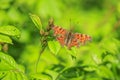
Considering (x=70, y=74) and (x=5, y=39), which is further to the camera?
(x=70, y=74)

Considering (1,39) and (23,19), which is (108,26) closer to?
(23,19)

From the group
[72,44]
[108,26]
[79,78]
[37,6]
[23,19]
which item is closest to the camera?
[72,44]

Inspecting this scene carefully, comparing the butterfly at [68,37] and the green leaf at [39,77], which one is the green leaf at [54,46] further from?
the green leaf at [39,77]

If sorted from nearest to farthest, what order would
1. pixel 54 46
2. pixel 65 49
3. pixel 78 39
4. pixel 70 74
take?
pixel 54 46, pixel 65 49, pixel 78 39, pixel 70 74

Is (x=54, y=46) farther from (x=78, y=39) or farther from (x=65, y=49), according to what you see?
(x=78, y=39)

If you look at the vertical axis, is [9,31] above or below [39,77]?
above

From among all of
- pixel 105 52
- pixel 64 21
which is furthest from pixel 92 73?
pixel 64 21

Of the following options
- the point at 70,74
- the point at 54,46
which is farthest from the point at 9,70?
the point at 70,74

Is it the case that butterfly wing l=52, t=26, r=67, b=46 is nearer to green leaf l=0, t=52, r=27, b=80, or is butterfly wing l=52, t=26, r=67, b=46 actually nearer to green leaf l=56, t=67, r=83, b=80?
green leaf l=0, t=52, r=27, b=80
